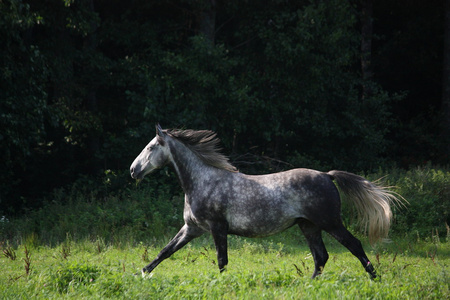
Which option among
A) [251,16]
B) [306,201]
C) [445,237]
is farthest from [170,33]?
[306,201]

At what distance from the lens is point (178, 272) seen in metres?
8.21

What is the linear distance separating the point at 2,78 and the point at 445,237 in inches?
438

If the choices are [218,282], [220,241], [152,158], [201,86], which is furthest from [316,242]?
[201,86]

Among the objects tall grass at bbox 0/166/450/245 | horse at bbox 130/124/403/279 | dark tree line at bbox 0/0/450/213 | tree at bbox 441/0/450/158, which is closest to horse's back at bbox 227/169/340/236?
horse at bbox 130/124/403/279

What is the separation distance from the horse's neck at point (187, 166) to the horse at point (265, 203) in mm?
15

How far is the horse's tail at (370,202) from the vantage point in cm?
772

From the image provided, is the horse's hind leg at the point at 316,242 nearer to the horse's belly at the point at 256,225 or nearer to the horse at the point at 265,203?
the horse at the point at 265,203

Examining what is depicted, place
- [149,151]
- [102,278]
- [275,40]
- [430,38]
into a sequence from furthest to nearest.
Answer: [430,38], [275,40], [149,151], [102,278]

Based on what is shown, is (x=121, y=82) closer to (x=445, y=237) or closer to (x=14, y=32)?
(x=14, y=32)

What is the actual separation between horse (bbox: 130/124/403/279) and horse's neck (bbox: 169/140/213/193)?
2 centimetres

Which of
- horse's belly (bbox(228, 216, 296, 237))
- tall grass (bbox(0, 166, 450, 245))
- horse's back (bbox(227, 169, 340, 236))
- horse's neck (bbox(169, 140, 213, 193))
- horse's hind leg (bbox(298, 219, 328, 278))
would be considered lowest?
tall grass (bbox(0, 166, 450, 245))

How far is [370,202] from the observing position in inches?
306

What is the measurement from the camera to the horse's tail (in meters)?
7.72

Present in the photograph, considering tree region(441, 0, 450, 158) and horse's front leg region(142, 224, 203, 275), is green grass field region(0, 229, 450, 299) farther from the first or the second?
tree region(441, 0, 450, 158)
